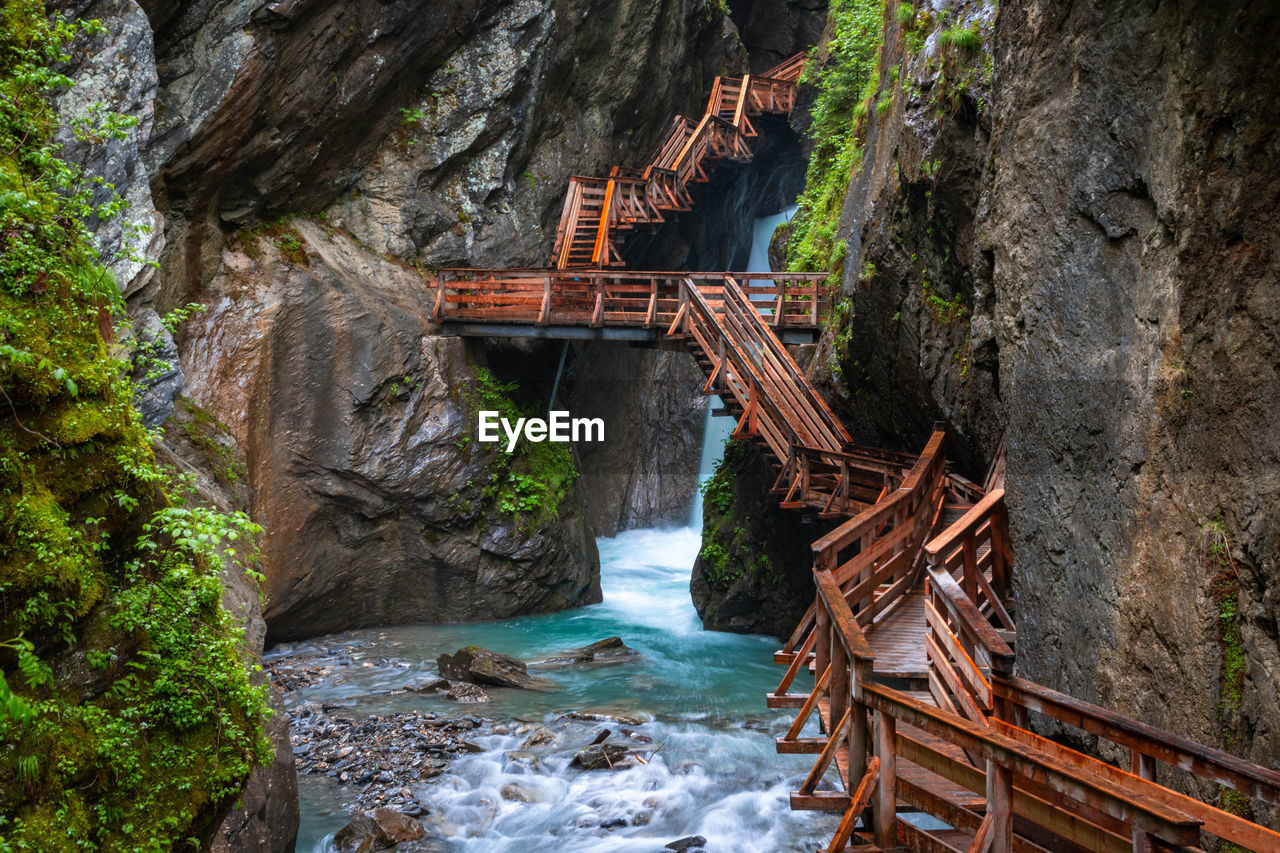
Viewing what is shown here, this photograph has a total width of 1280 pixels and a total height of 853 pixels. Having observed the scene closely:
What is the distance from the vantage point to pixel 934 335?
431 inches

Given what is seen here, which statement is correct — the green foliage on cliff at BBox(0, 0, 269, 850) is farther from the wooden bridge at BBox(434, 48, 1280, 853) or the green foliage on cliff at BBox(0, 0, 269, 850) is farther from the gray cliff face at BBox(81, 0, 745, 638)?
the gray cliff face at BBox(81, 0, 745, 638)

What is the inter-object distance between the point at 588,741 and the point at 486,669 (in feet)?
9.44

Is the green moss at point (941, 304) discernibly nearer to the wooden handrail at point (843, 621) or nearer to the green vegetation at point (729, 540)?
the wooden handrail at point (843, 621)

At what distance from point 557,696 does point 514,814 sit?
12.4 ft

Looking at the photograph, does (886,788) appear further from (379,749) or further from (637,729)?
(379,749)

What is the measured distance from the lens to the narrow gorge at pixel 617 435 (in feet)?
14.6

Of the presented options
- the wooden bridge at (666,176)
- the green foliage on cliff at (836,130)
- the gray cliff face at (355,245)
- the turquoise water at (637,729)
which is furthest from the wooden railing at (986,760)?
the wooden bridge at (666,176)

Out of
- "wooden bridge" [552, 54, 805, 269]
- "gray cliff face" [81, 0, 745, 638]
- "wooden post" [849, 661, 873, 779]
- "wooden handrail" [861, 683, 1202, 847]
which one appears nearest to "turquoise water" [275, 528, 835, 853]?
"gray cliff face" [81, 0, 745, 638]

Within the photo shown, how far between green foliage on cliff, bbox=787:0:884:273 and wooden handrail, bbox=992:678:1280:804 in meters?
13.3

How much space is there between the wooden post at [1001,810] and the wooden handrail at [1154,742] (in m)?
0.69

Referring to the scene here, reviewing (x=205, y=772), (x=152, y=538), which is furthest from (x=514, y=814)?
(x=152, y=538)

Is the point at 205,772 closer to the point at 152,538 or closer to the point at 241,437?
the point at 152,538

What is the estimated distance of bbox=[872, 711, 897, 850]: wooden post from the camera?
4402 millimetres

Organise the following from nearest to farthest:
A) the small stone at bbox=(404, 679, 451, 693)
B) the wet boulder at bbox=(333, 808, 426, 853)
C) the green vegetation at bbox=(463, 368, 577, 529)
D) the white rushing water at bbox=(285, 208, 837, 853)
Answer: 1. the wet boulder at bbox=(333, 808, 426, 853)
2. the white rushing water at bbox=(285, 208, 837, 853)
3. the small stone at bbox=(404, 679, 451, 693)
4. the green vegetation at bbox=(463, 368, 577, 529)
